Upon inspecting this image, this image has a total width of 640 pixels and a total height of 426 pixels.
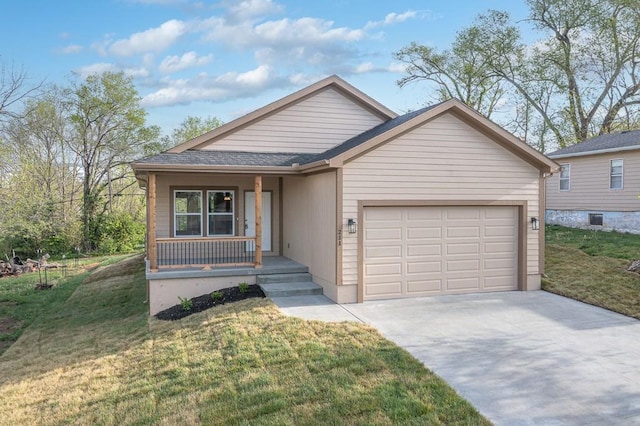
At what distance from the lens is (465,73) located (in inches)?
1131

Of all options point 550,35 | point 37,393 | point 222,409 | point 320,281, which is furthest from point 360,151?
point 550,35

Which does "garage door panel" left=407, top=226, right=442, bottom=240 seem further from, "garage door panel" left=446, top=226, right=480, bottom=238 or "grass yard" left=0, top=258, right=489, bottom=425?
"grass yard" left=0, top=258, right=489, bottom=425

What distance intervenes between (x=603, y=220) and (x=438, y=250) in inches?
459

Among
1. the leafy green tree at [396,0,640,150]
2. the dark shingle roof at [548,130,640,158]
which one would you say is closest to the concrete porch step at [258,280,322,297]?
the dark shingle roof at [548,130,640,158]

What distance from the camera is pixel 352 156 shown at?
30.2 ft

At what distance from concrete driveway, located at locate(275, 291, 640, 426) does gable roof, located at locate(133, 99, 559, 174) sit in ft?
9.91

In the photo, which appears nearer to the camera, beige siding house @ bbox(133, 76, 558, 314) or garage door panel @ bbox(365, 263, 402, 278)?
beige siding house @ bbox(133, 76, 558, 314)

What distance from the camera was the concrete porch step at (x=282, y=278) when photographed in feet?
34.4

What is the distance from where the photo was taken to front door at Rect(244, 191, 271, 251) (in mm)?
13102

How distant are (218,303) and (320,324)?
9.30 feet

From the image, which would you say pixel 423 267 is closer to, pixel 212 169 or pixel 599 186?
pixel 212 169

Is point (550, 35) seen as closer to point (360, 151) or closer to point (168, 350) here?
point (360, 151)

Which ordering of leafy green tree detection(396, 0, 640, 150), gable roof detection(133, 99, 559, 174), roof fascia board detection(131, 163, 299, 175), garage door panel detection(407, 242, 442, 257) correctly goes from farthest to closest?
leafy green tree detection(396, 0, 640, 150) < roof fascia board detection(131, 163, 299, 175) < garage door panel detection(407, 242, 442, 257) < gable roof detection(133, 99, 559, 174)

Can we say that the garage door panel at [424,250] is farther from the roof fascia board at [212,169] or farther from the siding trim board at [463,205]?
the roof fascia board at [212,169]
